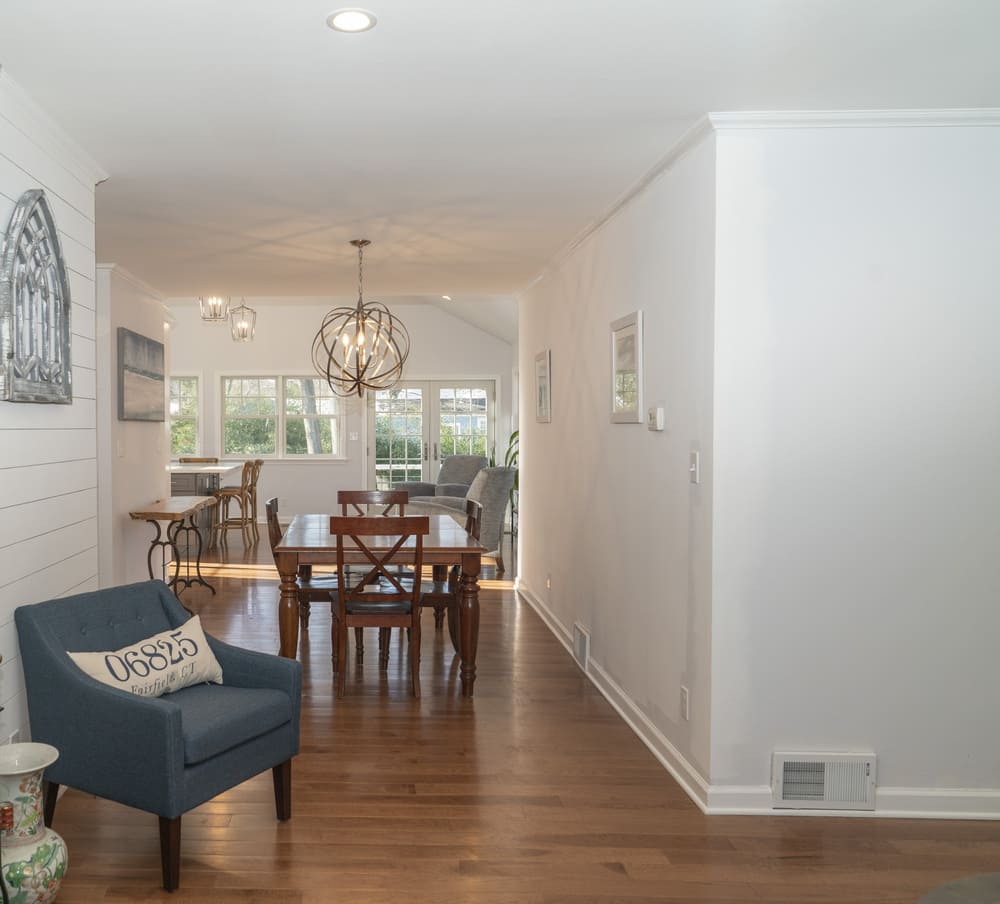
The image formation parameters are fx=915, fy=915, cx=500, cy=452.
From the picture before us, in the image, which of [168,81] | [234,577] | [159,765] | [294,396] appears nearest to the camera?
[159,765]

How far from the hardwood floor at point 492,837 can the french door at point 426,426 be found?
810 centimetres

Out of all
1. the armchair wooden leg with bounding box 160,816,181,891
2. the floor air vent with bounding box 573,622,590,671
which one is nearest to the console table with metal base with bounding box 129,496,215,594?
the floor air vent with bounding box 573,622,590,671

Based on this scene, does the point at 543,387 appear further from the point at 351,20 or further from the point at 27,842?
Result: the point at 27,842

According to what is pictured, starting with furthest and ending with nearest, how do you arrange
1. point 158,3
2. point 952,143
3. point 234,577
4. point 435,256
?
point 234,577 < point 435,256 < point 952,143 < point 158,3

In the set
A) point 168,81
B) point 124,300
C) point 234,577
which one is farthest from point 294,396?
point 168,81

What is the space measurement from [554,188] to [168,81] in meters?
1.79

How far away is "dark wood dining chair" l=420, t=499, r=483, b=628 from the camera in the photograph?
4848 mm

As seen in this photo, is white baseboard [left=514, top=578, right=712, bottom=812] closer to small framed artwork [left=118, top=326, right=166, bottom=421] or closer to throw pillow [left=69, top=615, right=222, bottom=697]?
throw pillow [left=69, top=615, right=222, bottom=697]

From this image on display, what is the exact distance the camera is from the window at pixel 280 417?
12062 millimetres

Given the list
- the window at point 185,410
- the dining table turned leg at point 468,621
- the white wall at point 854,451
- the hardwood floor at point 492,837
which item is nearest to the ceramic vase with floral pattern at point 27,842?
the hardwood floor at point 492,837

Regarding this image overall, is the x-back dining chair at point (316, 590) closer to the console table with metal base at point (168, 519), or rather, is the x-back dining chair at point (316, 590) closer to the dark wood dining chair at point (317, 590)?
the dark wood dining chair at point (317, 590)

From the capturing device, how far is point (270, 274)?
6246mm

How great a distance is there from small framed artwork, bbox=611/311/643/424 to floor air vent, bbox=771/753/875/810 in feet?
4.89

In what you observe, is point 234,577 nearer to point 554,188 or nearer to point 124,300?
point 124,300
